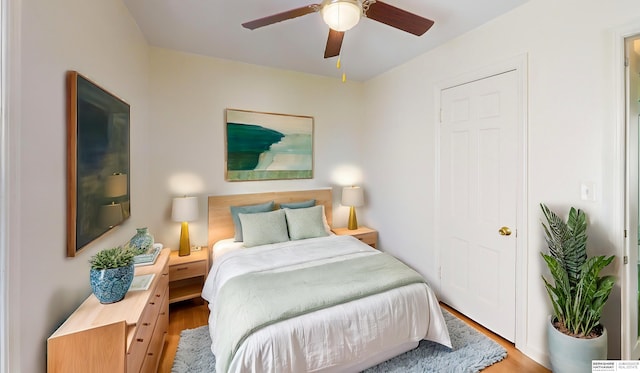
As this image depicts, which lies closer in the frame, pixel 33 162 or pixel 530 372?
pixel 33 162

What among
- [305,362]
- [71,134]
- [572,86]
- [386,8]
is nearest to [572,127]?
[572,86]

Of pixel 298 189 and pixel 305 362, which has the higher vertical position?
pixel 298 189

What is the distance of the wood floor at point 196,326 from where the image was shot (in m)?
1.90

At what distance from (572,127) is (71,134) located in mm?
2916

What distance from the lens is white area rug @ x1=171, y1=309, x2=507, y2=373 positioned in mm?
1875

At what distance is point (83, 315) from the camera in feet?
3.96

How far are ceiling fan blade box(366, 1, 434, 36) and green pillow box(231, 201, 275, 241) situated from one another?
87.3 inches

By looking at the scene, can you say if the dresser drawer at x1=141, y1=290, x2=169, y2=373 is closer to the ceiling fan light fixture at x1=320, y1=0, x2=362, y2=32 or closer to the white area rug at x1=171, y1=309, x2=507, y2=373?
the white area rug at x1=171, y1=309, x2=507, y2=373

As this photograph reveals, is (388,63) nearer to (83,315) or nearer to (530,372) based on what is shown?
(530,372)

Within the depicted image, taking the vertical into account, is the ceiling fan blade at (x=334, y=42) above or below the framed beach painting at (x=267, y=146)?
above

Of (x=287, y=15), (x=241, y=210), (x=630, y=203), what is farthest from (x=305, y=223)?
(x=630, y=203)

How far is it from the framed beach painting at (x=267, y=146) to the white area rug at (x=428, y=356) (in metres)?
1.73

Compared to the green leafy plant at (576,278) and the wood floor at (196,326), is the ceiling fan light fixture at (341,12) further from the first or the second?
the wood floor at (196,326)

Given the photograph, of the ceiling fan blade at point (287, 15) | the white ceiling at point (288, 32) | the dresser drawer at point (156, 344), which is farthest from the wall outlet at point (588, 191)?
the dresser drawer at point (156, 344)
